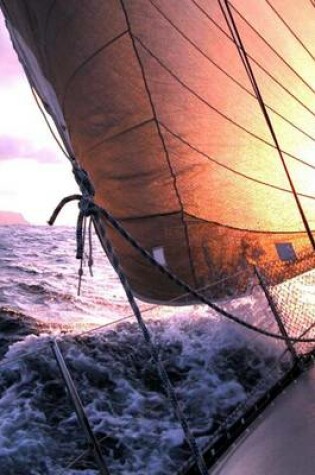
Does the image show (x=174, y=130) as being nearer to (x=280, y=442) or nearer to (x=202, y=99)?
(x=202, y=99)

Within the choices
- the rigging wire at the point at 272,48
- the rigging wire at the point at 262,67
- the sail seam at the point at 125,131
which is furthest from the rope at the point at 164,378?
the rigging wire at the point at 272,48

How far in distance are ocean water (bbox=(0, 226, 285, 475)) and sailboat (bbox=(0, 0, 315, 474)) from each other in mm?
650

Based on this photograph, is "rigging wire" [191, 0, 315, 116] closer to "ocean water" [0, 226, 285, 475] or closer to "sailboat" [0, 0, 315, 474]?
"sailboat" [0, 0, 315, 474]

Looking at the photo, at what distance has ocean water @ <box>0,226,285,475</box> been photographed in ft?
12.0

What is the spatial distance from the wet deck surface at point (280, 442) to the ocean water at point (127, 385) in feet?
0.68

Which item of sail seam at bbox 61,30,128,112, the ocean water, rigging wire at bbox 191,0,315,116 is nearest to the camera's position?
the ocean water

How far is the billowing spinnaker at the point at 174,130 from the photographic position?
17.3 feet

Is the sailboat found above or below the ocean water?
above

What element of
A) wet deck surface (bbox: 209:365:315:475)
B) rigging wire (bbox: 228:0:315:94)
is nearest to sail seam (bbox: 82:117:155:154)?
rigging wire (bbox: 228:0:315:94)

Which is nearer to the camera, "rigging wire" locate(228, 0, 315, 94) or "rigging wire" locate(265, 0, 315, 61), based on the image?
"rigging wire" locate(228, 0, 315, 94)

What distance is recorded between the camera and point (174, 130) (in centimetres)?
530

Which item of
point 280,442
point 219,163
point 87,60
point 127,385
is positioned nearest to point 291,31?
point 219,163

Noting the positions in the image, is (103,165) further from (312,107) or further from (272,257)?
(312,107)

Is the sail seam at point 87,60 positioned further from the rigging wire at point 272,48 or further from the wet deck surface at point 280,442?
the wet deck surface at point 280,442
